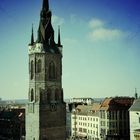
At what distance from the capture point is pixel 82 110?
321 ft

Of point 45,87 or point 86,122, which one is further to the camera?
point 86,122

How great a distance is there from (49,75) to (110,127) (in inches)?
1022

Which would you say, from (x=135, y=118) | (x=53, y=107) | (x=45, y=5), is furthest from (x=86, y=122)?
(x=45, y=5)

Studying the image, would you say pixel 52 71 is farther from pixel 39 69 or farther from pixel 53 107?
pixel 53 107

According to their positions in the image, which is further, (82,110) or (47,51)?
(82,110)

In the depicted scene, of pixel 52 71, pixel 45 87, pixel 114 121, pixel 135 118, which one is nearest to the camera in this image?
pixel 45 87

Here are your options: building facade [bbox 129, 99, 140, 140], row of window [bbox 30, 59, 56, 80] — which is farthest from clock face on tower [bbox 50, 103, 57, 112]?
building facade [bbox 129, 99, 140, 140]

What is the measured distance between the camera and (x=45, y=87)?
60.8 metres

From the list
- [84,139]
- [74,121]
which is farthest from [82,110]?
[84,139]

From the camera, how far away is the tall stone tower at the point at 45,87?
59594mm

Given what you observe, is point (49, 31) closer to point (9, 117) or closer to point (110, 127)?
point (110, 127)

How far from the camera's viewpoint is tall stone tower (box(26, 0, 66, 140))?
59594 millimetres

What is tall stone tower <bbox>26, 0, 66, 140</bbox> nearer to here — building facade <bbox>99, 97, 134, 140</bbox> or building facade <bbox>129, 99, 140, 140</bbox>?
building facade <bbox>129, 99, 140, 140</bbox>

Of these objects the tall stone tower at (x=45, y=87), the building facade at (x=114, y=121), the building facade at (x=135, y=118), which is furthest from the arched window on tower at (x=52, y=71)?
the building facade at (x=114, y=121)
